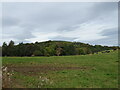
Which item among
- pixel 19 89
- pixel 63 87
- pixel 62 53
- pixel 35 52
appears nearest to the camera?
pixel 19 89

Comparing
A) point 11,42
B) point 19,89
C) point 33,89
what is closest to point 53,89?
point 33,89

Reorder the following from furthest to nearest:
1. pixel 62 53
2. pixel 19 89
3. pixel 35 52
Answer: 1. pixel 62 53
2. pixel 35 52
3. pixel 19 89

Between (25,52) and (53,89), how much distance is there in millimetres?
75830

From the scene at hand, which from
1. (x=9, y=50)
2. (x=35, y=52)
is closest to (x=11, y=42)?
(x=9, y=50)

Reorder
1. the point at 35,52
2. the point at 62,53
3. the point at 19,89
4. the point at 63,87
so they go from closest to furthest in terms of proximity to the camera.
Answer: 1. the point at 19,89
2. the point at 63,87
3. the point at 35,52
4. the point at 62,53

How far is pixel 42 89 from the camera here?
8.95 metres

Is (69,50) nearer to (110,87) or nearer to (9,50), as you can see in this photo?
(9,50)

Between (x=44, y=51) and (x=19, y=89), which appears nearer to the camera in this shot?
(x=19, y=89)

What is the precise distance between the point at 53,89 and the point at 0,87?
361cm

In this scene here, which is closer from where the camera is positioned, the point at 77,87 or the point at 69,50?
the point at 77,87


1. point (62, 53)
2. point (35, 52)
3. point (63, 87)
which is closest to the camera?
point (63, 87)

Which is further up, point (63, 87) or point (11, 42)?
point (11, 42)

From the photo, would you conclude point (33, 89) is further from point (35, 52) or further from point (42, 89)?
point (35, 52)

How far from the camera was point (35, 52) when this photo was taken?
263 ft
